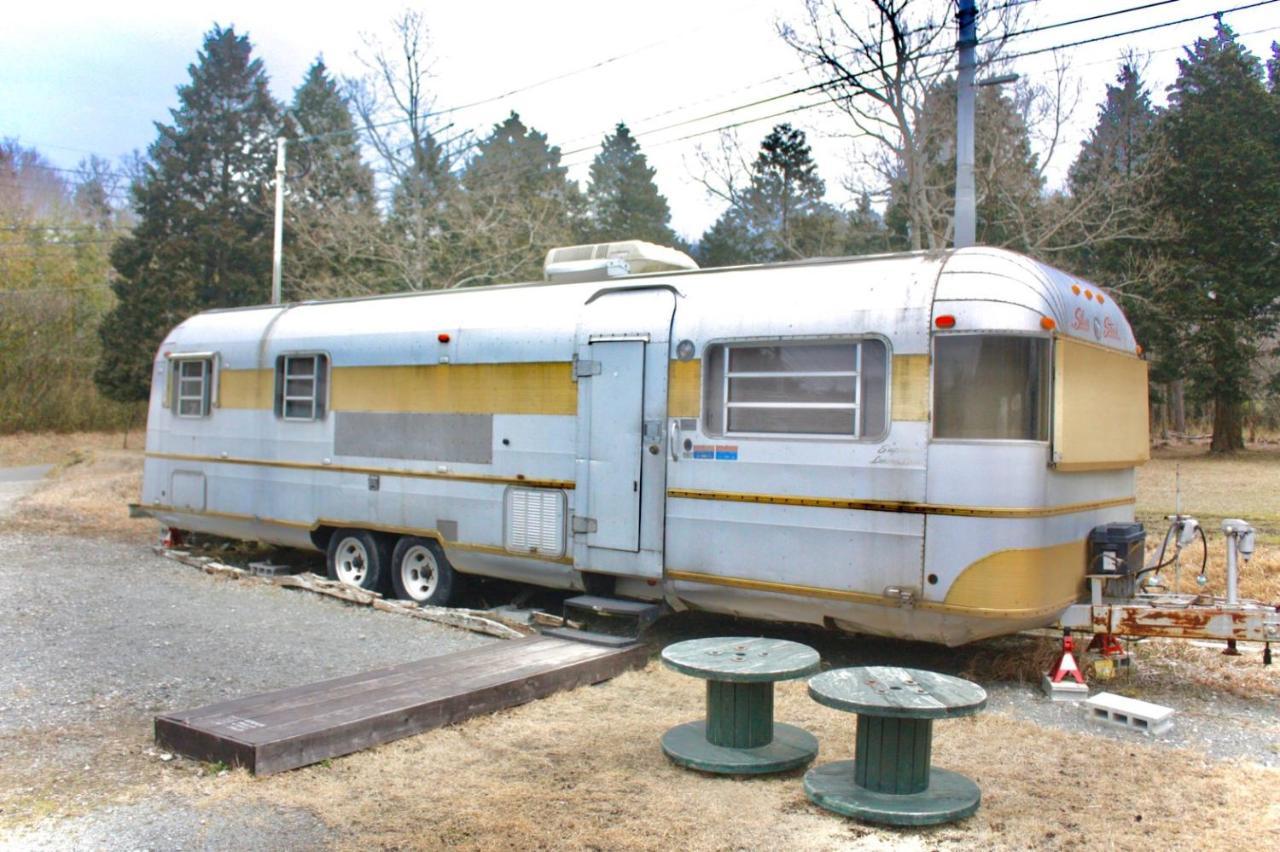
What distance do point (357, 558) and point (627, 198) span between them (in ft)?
128

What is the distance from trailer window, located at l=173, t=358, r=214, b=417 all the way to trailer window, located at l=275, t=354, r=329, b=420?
137cm

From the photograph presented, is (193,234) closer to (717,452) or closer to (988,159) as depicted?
(988,159)

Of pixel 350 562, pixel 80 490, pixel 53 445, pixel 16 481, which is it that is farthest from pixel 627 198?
pixel 350 562

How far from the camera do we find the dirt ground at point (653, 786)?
14.6ft

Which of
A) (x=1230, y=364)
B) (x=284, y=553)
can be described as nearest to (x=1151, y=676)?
(x=284, y=553)

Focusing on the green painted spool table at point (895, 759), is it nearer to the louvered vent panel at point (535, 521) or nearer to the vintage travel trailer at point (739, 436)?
the vintage travel trailer at point (739, 436)

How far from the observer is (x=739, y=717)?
17.8 feet

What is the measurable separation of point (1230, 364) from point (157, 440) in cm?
2610

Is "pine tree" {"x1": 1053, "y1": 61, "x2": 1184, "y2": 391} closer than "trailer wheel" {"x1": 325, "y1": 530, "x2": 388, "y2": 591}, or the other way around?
"trailer wheel" {"x1": 325, "y1": 530, "x2": 388, "y2": 591}

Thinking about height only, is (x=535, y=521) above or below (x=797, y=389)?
below

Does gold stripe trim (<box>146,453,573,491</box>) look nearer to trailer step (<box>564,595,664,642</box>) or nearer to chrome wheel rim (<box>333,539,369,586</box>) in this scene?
chrome wheel rim (<box>333,539,369,586</box>)

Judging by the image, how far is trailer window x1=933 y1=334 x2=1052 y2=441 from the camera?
652 centimetres

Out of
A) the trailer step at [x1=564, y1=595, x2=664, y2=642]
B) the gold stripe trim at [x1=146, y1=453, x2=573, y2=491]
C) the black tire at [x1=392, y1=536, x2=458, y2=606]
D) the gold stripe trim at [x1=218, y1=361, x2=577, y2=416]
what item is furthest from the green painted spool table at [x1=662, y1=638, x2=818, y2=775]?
the black tire at [x1=392, y1=536, x2=458, y2=606]

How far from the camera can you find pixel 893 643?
8109mm
